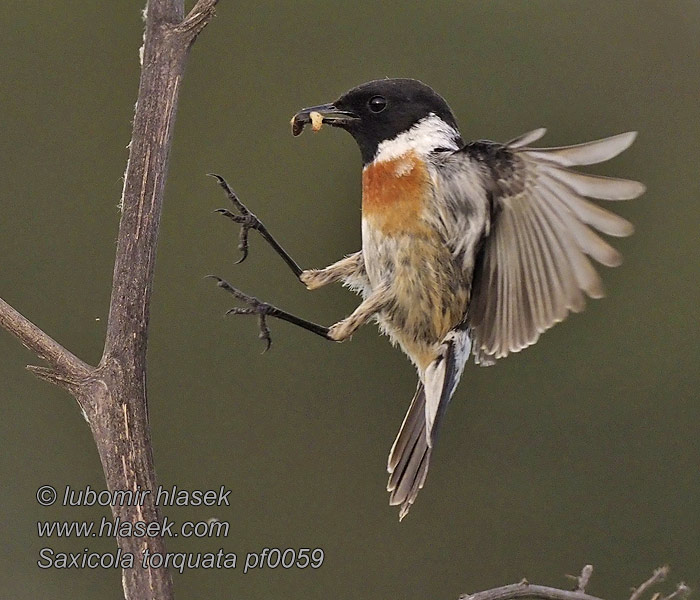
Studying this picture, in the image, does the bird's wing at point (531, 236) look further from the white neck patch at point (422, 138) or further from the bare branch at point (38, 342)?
the bare branch at point (38, 342)

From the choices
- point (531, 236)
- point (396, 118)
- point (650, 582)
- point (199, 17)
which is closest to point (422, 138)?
point (396, 118)

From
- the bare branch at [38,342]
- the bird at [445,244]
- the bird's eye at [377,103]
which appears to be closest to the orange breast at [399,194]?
the bird at [445,244]

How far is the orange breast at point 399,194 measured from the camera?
2.03m

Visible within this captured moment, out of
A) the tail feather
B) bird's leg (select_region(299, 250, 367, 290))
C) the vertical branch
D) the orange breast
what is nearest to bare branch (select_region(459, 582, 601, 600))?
the vertical branch

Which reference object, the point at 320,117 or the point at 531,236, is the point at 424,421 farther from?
the point at 320,117

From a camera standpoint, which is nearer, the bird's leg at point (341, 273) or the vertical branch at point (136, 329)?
the vertical branch at point (136, 329)

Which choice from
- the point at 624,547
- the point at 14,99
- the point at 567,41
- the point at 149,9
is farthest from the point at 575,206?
the point at 14,99

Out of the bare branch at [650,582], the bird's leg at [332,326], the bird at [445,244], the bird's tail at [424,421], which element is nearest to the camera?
the bare branch at [650,582]

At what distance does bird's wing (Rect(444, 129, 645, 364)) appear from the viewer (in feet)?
5.82

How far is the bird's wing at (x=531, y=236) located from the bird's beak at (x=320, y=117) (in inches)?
11.1

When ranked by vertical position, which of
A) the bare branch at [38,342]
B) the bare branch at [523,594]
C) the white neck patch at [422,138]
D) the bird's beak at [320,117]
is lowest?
the bare branch at [523,594]

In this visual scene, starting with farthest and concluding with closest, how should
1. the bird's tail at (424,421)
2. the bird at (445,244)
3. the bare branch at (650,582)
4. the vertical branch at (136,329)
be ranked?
Answer: the bird's tail at (424,421) < the bird at (445,244) < the bare branch at (650,582) < the vertical branch at (136,329)

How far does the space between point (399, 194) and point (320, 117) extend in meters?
0.23

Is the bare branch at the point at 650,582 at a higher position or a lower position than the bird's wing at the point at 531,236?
lower
